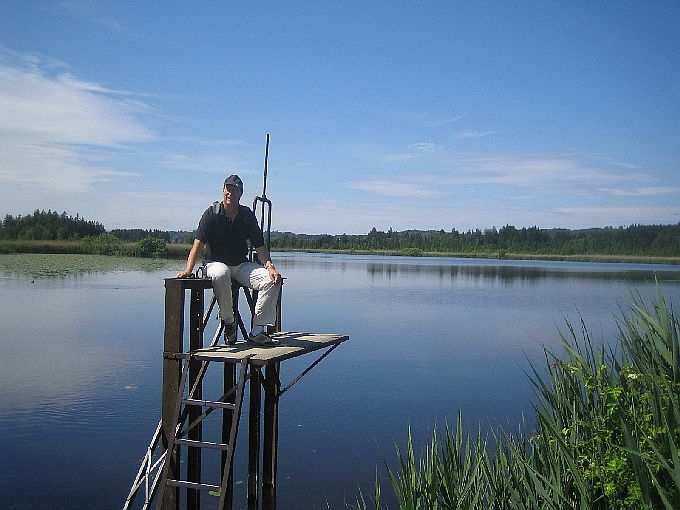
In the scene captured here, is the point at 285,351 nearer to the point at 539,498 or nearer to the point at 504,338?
the point at 539,498

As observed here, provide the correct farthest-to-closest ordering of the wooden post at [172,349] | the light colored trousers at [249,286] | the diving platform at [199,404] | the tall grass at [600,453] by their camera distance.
A: 1. the light colored trousers at [249,286]
2. the wooden post at [172,349]
3. the diving platform at [199,404]
4. the tall grass at [600,453]

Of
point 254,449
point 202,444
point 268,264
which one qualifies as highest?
point 268,264

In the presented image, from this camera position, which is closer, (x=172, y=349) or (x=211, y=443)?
(x=211, y=443)

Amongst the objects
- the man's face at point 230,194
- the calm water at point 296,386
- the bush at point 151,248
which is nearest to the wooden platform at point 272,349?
the man's face at point 230,194

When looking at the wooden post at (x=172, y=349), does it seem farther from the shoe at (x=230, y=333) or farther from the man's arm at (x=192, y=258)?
the shoe at (x=230, y=333)

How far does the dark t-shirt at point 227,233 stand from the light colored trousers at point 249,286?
12cm

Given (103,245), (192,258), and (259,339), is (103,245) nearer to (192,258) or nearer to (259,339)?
(259,339)

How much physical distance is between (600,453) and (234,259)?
3.65 m

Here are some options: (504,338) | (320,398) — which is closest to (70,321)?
(320,398)

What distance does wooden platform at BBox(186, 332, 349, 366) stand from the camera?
5.52 m

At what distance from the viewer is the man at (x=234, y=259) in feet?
20.2

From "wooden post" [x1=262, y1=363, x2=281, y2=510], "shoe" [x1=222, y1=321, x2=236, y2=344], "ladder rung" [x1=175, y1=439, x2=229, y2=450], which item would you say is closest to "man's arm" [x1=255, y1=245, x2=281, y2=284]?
"shoe" [x1=222, y1=321, x2=236, y2=344]

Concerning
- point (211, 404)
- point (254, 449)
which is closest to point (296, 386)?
point (254, 449)

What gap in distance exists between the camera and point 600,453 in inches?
162
